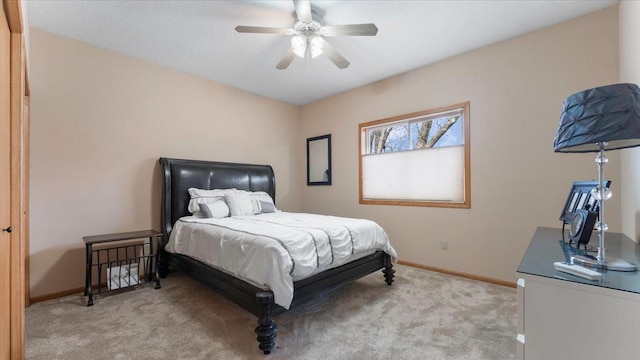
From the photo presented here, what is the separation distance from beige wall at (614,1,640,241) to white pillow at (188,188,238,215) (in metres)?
3.91

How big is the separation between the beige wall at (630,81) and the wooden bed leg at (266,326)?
2.31 m

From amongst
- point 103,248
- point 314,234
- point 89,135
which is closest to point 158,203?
point 103,248

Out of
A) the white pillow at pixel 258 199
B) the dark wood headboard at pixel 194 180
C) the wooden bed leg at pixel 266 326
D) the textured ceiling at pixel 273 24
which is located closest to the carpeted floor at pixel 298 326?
the wooden bed leg at pixel 266 326

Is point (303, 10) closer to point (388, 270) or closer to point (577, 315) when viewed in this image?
point (577, 315)

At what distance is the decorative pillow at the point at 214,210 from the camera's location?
134 inches

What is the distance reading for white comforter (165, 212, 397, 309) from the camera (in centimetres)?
205

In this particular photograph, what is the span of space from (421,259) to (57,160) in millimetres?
4463

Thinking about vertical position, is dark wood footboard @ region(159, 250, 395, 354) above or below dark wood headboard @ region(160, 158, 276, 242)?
below

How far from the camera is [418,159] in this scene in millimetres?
3820

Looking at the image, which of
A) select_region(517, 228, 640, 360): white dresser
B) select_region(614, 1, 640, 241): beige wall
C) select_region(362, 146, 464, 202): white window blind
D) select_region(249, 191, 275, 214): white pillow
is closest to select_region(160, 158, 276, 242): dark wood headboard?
select_region(249, 191, 275, 214): white pillow

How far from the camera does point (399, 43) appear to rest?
3096 mm

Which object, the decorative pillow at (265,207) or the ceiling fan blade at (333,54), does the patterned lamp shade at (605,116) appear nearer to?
the ceiling fan blade at (333,54)

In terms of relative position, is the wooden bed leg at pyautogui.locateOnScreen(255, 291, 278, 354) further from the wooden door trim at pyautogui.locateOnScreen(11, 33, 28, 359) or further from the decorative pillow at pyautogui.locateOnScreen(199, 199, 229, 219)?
the decorative pillow at pyautogui.locateOnScreen(199, 199, 229, 219)

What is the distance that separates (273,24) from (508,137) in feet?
9.21
